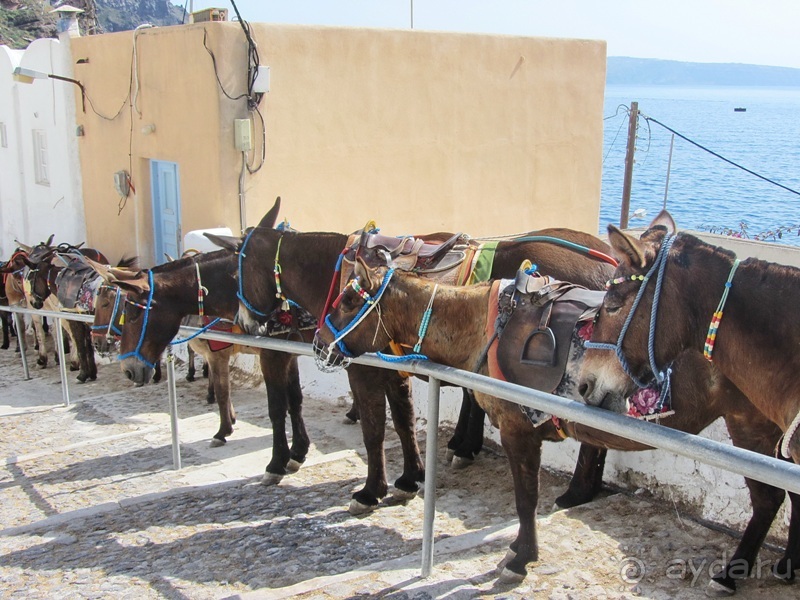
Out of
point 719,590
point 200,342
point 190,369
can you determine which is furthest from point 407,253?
point 190,369

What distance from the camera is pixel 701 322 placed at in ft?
11.8

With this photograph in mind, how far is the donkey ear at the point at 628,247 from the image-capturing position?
139 inches

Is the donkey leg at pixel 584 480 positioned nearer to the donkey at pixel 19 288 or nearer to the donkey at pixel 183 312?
the donkey at pixel 183 312

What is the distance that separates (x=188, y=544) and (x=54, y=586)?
80 centimetres

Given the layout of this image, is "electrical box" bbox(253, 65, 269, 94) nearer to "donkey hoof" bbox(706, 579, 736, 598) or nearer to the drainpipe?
the drainpipe

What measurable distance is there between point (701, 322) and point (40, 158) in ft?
50.8

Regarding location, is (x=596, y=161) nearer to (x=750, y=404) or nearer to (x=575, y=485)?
(x=575, y=485)

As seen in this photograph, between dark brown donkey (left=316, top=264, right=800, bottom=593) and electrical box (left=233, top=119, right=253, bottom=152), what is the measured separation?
6.68m

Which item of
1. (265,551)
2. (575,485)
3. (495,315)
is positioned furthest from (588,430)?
(265,551)

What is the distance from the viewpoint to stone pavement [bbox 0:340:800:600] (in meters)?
4.45

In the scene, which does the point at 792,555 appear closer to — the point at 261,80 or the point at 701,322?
the point at 701,322

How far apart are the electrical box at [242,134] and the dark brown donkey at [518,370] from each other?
6.68m

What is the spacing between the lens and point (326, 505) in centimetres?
582

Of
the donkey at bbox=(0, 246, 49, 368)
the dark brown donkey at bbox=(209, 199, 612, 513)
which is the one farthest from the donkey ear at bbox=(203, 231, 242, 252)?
the donkey at bbox=(0, 246, 49, 368)
